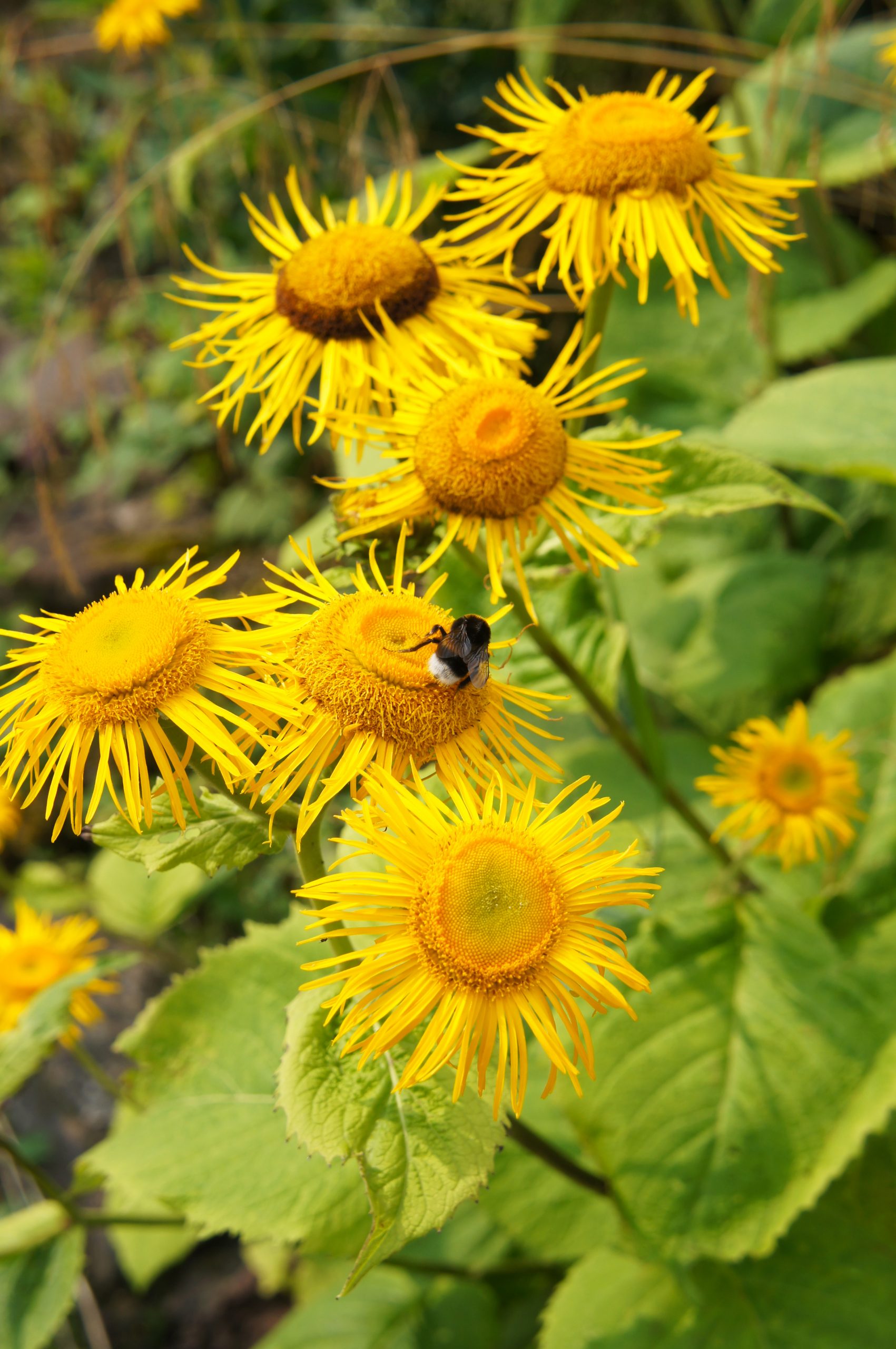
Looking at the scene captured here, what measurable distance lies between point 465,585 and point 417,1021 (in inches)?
29.6

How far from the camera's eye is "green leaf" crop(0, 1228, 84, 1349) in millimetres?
1702

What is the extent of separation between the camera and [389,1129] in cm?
102

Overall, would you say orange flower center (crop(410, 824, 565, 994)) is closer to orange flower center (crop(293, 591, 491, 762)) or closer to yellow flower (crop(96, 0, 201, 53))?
orange flower center (crop(293, 591, 491, 762))

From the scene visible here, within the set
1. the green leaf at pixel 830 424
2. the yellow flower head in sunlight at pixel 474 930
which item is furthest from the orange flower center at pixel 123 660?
the green leaf at pixel 830 424

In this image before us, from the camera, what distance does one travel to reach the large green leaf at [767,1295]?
1.73 meters

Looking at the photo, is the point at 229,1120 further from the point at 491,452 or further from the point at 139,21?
the point at 139,21

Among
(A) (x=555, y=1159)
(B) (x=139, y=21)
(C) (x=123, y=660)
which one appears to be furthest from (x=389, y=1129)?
(B) (x=139, y=21)

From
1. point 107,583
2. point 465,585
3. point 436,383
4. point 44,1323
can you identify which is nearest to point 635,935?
point 465,585

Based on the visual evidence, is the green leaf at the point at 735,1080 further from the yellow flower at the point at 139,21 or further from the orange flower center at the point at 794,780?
the yellow flower at the point at 139,21

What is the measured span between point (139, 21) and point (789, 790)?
3.59 m

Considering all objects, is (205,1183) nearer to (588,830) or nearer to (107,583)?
(588,830)

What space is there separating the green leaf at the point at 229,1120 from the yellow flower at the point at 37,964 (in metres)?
0.52

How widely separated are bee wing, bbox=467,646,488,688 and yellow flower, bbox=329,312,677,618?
16 centimetres

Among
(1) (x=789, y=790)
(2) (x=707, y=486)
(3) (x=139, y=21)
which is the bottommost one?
(1) (x=789, y=790)
